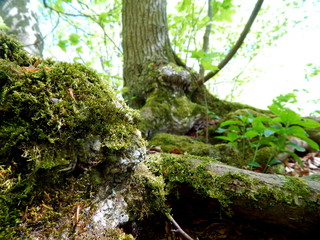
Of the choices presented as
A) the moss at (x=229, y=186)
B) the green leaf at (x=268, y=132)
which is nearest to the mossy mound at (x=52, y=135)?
the moss at (x=229, y=186)

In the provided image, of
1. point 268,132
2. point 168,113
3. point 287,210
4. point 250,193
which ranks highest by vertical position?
point 168,113

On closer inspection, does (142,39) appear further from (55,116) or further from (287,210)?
(287,210)

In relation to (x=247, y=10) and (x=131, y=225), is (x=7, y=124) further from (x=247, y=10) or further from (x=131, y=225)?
(x=247, y=10)

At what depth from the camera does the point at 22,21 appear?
3758 mm

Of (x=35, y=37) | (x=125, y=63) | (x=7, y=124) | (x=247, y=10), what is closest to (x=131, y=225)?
(x=7, y=124)

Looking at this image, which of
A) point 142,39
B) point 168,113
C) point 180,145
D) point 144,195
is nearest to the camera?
point 144,195

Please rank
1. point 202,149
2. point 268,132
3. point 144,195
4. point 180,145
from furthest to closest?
point 180,145 → point 202,149 → point 268,132 → point 144,195

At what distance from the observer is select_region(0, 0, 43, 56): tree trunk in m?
3.57

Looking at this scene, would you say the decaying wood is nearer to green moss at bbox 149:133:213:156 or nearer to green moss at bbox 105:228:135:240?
green moss at bbox 105:228:135:240

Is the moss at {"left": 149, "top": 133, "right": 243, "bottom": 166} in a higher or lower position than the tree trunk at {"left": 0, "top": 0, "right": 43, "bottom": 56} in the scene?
lower

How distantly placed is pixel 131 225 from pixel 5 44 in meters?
1.34

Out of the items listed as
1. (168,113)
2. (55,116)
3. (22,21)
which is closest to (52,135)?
(55,116)

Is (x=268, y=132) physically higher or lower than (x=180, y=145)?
higher

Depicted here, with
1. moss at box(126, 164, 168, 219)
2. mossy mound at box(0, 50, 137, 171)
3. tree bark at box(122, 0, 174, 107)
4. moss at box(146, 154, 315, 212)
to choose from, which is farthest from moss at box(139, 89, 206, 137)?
mossy mound at box(0, 50, 137, 171)
